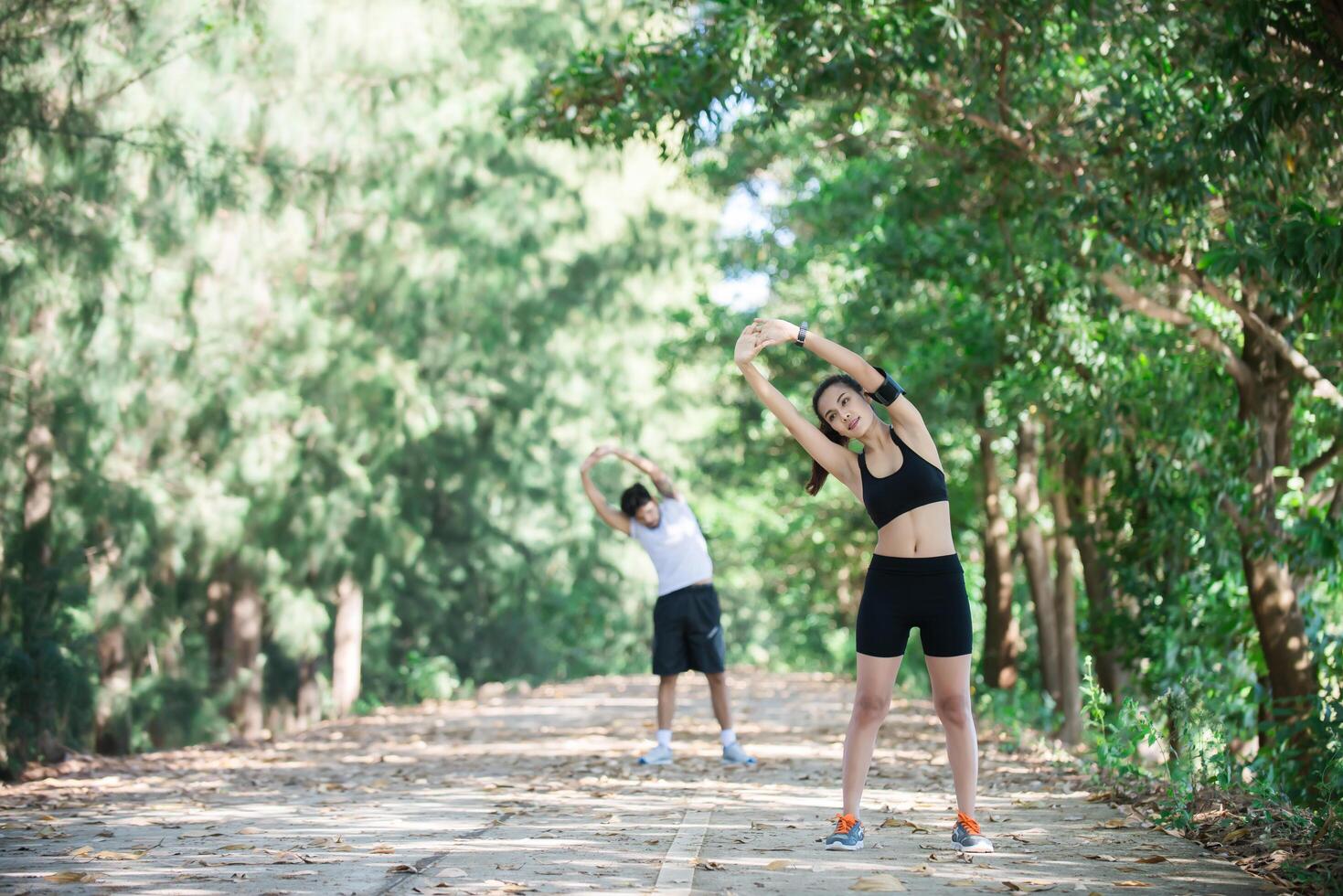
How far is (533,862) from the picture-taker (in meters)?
6.07

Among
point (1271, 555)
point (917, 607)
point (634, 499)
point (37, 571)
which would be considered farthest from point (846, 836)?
point (37, 571)

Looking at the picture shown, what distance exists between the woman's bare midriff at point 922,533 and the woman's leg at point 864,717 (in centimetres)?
50

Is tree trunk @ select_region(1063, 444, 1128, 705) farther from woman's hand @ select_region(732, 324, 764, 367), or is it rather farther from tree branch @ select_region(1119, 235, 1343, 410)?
woman's hand @ select_region(732, 324, 764, 367)

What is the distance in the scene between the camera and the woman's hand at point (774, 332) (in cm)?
625

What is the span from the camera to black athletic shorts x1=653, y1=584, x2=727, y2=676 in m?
10.5

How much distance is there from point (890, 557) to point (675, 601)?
4453 mm

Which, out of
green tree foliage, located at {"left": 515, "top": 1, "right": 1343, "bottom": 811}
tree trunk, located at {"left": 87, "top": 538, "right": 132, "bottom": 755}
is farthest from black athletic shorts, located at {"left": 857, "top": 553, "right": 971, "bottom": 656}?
tree trunk, located at {"left": 87, "top": 538, "right": 132, "bottom": 755}

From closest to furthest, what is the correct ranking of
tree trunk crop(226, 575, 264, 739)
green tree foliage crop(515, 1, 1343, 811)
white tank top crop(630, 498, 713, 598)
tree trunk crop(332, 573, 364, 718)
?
green tree foliage crop(515, 1, 1343, 811) → white tank top crop(630, 498, 713, 598) → tree trunk crop(226, 575, 264, 739) → tree trunk crop(332, 573, 364, 718)

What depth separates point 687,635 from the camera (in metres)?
10.5

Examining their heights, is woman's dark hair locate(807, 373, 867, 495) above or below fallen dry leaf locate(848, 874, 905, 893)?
above

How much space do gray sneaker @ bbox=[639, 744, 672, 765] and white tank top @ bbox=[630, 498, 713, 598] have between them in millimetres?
1164

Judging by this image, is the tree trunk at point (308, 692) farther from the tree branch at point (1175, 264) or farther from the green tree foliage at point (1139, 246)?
the tree branch at point (1175, 264)

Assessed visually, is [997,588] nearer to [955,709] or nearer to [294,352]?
[294,352]

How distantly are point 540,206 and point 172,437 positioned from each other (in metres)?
9.64
